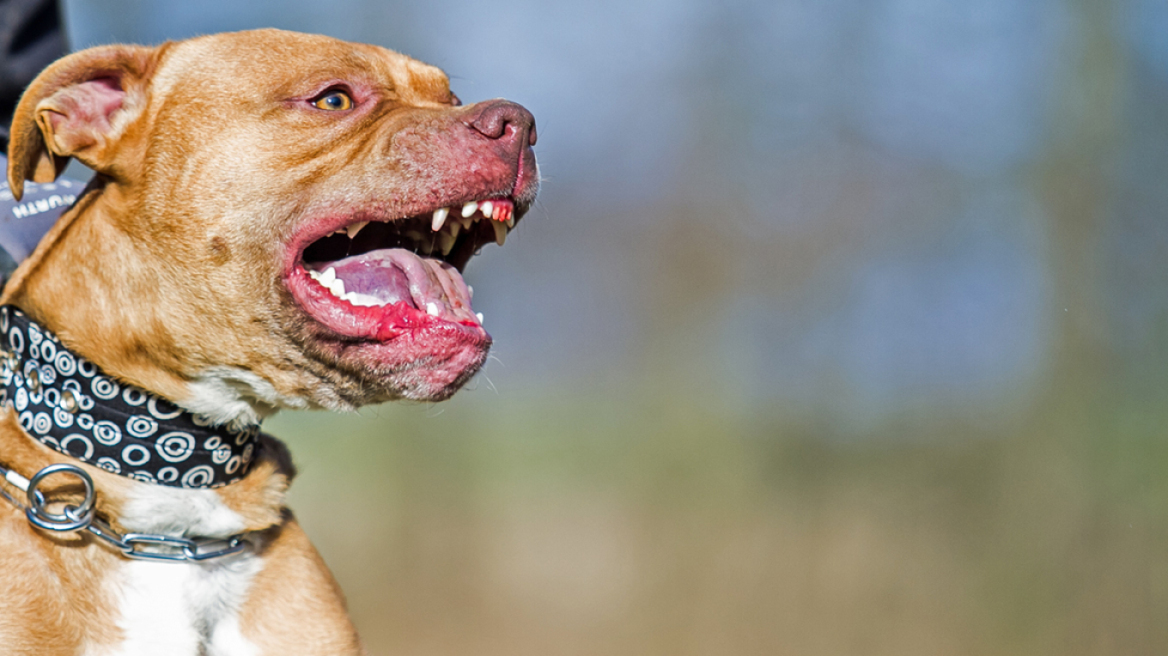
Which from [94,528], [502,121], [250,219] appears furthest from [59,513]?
[502,121]

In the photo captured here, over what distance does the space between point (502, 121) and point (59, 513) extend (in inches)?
51.8

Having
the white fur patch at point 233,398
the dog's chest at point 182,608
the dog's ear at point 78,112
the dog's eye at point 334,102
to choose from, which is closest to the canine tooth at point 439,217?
the dog's eye at point 334,102

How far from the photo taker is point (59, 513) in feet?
6.52

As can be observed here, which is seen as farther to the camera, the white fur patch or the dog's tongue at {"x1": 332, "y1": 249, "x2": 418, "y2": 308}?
the dog's tongue at {"x1": 332, "y1": 249, "x2": 418, "y2": 308}

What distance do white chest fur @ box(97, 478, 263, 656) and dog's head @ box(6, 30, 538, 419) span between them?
23cm

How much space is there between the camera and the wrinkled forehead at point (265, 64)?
2.29 meters

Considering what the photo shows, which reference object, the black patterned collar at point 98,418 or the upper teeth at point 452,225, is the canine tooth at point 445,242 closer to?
the upper teeth at point 452,225

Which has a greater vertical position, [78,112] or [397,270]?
[78,112]

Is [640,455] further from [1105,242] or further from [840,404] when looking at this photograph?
[1105,242]

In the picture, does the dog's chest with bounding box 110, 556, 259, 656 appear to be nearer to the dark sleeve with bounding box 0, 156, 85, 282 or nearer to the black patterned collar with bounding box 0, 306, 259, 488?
the black patterned collar with bounding box 0, 306, 259, 488

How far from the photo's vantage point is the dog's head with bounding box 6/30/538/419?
214 centimetres

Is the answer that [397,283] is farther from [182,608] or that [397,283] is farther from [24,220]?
[24,220]

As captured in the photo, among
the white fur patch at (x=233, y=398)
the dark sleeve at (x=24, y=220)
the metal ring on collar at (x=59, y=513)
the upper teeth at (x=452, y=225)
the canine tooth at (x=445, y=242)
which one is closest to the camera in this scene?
the metal ring on collar at (x=59, y=513)

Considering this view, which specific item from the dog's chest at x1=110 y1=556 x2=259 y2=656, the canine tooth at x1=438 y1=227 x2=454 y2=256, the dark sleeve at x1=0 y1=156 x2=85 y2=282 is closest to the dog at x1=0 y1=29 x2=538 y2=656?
the dog's chest at x1=110 y1=556 x2=259 y2=656
